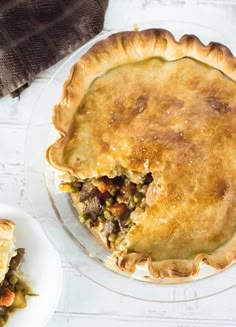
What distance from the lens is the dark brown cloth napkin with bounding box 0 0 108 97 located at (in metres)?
3.69

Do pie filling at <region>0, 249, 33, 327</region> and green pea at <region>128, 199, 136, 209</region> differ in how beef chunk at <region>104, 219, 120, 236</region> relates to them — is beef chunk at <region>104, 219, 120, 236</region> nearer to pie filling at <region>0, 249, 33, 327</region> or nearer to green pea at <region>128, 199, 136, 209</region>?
green pea at <region>128, 199, 136, 209</region>

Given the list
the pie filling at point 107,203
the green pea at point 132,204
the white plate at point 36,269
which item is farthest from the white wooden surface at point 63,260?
the green pea at point 132,204

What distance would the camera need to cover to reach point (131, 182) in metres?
3.41

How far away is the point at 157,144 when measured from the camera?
327 cm

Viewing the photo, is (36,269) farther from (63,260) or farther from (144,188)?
(144,188)

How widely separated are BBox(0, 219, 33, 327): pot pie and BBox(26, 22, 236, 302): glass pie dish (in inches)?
6.2

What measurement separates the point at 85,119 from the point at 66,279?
77cm

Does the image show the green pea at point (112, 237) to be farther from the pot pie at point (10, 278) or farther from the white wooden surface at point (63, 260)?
the pot pie at point (10, 278)

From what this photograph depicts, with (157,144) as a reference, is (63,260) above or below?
below

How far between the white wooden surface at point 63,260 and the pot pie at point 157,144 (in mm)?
374

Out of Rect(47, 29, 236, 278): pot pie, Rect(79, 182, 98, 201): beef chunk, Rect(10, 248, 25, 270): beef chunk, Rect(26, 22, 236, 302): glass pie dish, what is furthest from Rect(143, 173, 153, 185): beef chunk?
Rect(10, 248, 25, 270): beef chunk

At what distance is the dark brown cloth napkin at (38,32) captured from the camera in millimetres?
3693

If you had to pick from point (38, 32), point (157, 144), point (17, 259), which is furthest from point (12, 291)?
point (38, 32)

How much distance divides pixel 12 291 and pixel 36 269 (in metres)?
0.14
